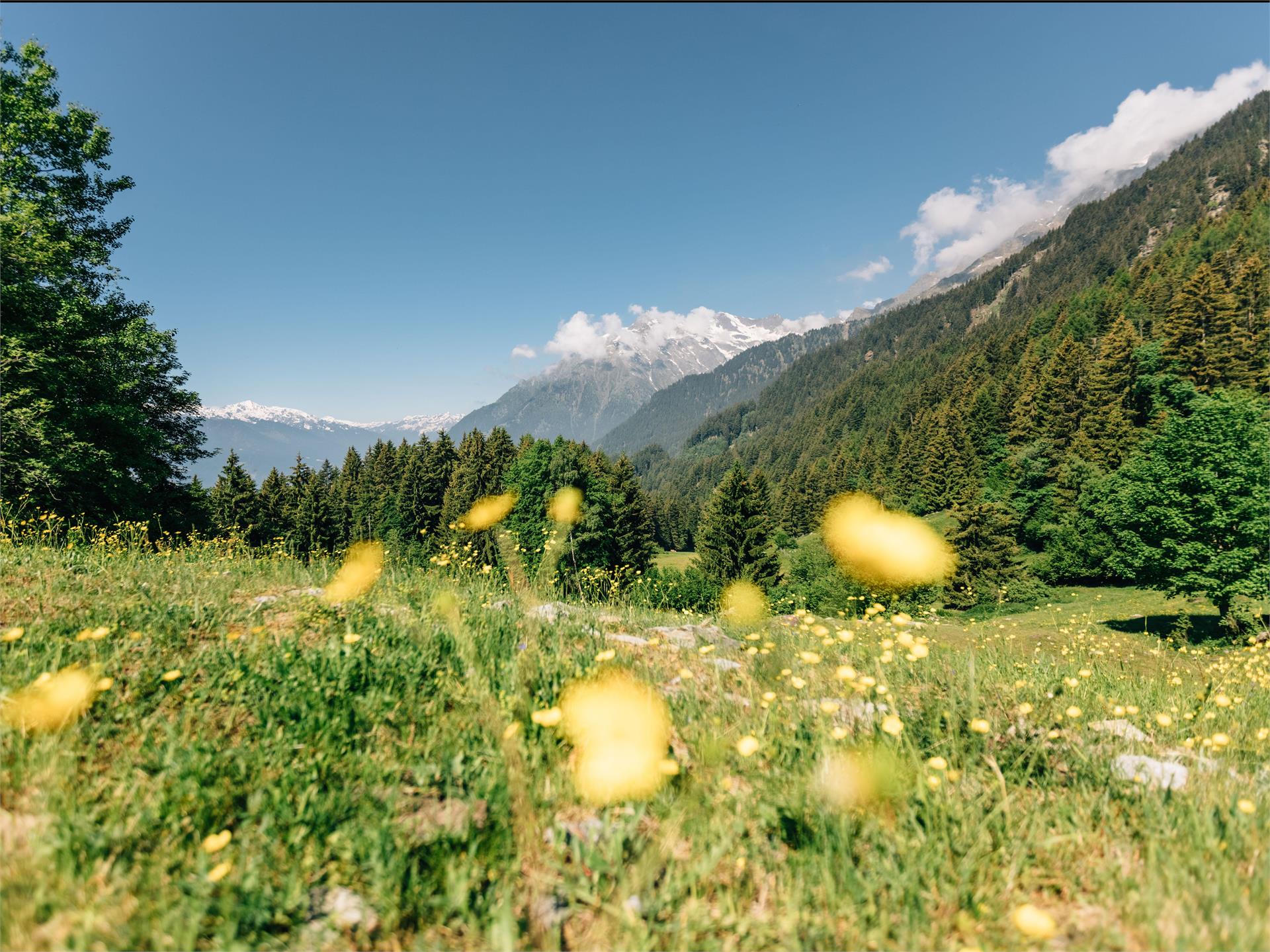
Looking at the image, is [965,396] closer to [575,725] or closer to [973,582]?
[973,582]

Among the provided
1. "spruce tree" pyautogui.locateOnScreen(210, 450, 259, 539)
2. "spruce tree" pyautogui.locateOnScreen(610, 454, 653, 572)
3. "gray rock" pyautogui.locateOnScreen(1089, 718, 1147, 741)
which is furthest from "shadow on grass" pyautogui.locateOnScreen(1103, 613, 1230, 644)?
"spruce tree" pyautogui.locateOnScreen(210, 450, 259, 539)

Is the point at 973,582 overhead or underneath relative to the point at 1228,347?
underneath

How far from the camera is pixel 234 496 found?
47.5m

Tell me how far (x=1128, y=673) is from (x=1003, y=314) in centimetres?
17607

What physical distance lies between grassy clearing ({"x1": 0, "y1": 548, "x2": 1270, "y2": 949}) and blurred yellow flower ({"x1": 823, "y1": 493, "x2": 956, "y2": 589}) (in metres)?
33.3

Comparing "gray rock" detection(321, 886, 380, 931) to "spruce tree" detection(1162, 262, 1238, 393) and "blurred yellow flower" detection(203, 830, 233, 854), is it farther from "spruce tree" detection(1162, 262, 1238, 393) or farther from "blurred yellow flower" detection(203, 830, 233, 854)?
"spruce tree" detection(1162, 262, 1238, 393)

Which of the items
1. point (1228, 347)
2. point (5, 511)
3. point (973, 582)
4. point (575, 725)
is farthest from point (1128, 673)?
point (1228, 347)

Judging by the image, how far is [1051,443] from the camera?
177 feet

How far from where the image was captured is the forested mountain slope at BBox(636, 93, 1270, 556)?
49094 millimetres

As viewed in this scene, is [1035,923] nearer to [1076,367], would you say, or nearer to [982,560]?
[982,560]

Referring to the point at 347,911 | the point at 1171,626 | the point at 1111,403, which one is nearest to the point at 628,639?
the point at 347,911

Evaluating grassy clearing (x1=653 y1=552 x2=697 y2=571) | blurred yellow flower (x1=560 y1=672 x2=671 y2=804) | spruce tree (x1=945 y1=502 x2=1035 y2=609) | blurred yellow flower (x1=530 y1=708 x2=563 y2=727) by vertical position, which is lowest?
grassy clearing (x1=653 y1=552 x2=697 y2=571)

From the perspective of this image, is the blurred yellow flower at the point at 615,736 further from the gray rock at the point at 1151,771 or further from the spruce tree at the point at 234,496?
the spruce tree at the point at 234,496

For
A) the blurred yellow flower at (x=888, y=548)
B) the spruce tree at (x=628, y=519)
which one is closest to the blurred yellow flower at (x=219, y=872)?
the blurred yellow flower at (x=888, y=548)
